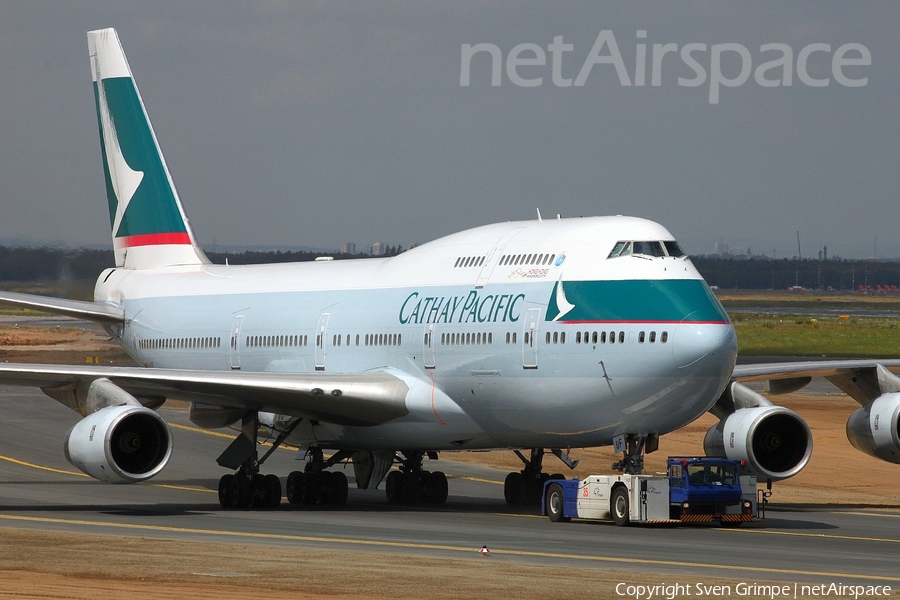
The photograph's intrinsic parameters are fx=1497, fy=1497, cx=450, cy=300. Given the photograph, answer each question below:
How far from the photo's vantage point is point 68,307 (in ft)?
126

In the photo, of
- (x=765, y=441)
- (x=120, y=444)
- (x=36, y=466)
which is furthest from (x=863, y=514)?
(x=36, y=466)

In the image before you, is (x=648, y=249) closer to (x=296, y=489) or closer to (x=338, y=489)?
(x=338, y=489)

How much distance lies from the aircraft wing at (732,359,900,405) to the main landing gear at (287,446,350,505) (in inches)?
356

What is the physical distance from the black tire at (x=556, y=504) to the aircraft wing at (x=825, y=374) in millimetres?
5423

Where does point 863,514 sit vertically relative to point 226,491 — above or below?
below

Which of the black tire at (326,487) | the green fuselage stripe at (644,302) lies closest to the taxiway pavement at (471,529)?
the black tire at (326,487)

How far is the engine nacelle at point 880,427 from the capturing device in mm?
30719

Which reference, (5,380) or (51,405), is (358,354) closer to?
(5,380)

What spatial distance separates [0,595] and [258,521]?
11.1 metres

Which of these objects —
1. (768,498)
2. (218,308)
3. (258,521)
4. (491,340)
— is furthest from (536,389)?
(218,308)

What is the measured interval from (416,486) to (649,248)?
9272mm

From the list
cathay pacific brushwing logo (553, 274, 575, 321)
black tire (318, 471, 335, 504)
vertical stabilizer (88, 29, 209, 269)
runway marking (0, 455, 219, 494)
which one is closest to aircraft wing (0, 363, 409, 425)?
black tire (318, 471, 335, 504)

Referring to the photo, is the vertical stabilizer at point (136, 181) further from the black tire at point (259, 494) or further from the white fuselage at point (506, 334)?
the black tire at point (259, 494)

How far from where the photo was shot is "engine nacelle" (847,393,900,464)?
30.7m
